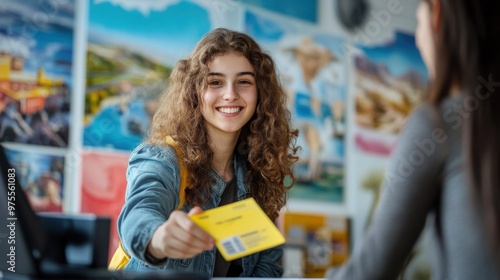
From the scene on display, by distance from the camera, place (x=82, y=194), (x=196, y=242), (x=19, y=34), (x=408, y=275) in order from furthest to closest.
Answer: (x=408, y=275)
(x=82, y=194)
(x=19, y=34)
(x=196, y=242)

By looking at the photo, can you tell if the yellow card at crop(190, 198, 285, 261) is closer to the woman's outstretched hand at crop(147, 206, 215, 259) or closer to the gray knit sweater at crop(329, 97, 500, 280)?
the woman's outstretched hand at crop(147, 206, 215, 259)

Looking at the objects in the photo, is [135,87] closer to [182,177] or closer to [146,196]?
[182,177]

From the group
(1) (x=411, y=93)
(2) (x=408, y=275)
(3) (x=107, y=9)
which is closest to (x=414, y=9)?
(1) (x=411, y=93)

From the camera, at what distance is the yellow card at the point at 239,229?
4.57ft

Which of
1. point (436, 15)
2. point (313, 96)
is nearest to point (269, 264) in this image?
point (436, 15)

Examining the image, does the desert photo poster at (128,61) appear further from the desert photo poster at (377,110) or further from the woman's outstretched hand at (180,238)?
the woman's outstretched hand at (180,238)

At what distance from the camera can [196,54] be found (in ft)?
8.06

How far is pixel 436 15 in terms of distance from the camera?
1364 mm

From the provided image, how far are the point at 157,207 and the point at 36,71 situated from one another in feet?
6.80

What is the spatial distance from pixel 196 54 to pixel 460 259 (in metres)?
1.40

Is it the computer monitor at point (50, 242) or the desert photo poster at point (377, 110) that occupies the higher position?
the desert photo poster at point (377, 110)

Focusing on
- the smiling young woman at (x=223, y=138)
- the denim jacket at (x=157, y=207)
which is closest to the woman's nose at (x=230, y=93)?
the smiling young woman at (x=223, y=138)

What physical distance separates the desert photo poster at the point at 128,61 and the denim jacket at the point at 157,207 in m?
1.63

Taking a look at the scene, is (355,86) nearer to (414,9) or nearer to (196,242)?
(414,9)
